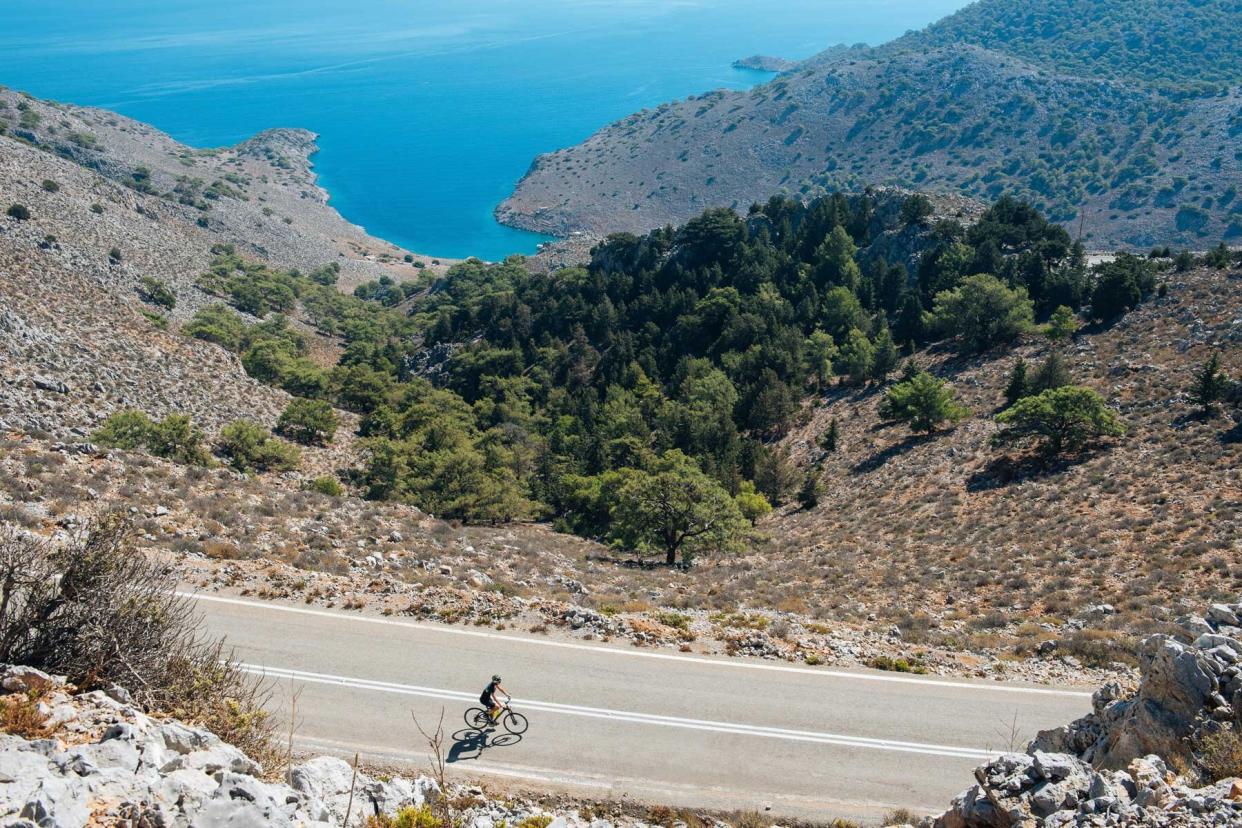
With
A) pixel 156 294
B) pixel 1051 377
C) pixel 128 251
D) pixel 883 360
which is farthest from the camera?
pixel 128 251

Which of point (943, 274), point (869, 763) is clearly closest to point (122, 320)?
point (869, 763)

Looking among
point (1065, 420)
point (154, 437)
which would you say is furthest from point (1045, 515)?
point (154, 437)

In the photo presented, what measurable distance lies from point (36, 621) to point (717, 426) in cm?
4035

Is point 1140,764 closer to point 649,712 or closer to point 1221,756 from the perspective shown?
point 1221,756

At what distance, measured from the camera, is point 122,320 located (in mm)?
47000

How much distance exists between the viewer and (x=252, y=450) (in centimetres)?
3697

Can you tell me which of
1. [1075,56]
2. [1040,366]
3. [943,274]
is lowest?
[1040,366]

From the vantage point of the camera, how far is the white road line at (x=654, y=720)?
1380 cm

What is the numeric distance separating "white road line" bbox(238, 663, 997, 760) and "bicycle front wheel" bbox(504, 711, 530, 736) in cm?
55

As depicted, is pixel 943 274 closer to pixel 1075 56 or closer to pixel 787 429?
pixel 787 429

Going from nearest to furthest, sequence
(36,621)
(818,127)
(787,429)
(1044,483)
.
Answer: (36,621)
(1044,483)
(787,429)
(818,127)

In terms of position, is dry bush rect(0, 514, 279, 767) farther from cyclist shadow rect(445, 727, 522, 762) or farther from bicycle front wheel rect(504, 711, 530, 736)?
bicycle front wheel rect(504, 711, 530, 736)

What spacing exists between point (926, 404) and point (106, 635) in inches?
1519

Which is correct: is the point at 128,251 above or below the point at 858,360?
above
